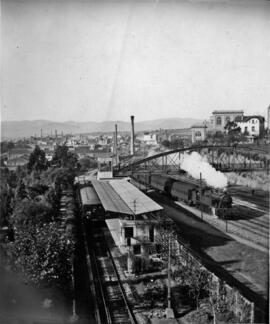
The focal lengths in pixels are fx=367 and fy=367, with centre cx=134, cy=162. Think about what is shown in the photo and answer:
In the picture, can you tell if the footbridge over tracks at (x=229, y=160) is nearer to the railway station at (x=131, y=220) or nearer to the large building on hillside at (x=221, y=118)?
the large building on hillside at (x=221, y=118)

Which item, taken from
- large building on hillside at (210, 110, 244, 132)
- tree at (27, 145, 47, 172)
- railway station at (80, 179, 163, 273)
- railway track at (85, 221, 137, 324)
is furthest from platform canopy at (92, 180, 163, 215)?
large building on hillside at (210, 110, 244, 132)

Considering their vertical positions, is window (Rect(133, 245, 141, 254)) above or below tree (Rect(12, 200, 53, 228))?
below

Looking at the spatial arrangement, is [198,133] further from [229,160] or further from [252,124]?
[229,160]

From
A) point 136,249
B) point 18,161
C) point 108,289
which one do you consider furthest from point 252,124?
point 108,289

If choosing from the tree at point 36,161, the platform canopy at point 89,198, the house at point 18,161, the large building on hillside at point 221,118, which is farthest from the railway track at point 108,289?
the large building on hillside at point 221,118

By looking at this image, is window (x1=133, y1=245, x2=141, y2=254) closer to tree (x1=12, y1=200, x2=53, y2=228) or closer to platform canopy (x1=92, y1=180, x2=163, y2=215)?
platform canopy (x1=92, y1=180, x2=163, y2=215)

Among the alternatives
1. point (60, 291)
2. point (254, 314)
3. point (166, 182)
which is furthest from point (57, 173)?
point (254, 314)
